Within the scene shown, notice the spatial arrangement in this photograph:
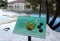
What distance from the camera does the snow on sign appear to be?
1.26 m

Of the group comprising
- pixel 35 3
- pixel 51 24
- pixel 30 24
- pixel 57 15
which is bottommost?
pixel 51 24

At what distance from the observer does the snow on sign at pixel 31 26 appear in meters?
1.26

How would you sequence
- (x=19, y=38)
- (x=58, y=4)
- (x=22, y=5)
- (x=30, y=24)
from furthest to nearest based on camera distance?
(x=22, y=5)
(x=58, y=4)
(x=19, y=38)
(x=30, y=24)

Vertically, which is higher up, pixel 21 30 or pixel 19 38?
pixel 21 30

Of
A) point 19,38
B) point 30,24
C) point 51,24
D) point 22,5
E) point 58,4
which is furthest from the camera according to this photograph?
point 22,5

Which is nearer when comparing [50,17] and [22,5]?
[50,17]

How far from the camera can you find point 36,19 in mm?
1304

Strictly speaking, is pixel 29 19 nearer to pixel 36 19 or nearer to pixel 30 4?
pixel 36 19

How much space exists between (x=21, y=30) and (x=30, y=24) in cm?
10

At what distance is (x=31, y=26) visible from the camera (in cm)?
127

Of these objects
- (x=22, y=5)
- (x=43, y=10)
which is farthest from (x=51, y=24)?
(x=22, y=5)

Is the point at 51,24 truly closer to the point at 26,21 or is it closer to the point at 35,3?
the point at 35,3

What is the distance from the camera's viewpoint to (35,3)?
8.11 feet

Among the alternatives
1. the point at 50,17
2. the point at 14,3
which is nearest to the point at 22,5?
the point at 14,3
